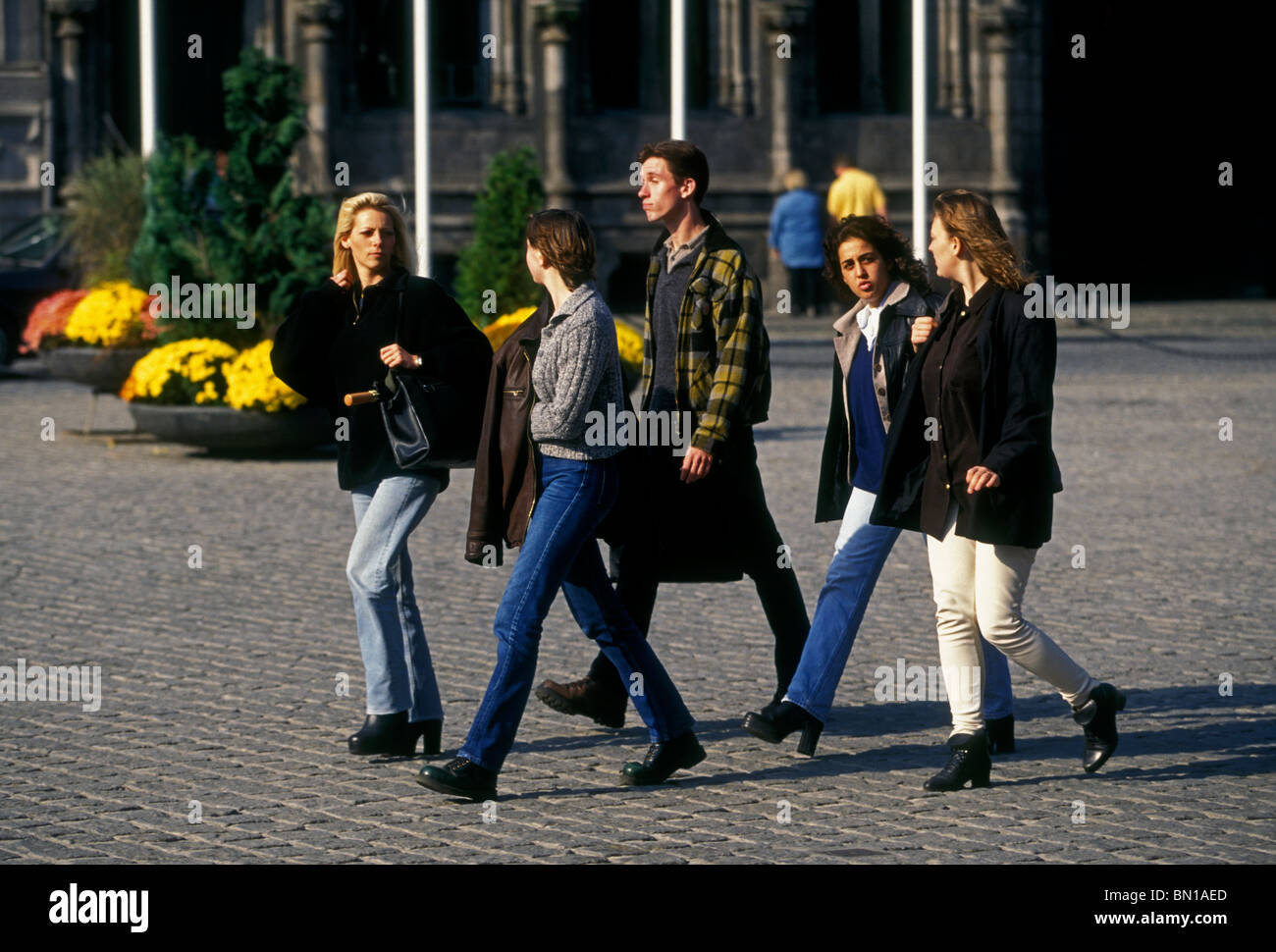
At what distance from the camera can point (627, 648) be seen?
6.83 meters

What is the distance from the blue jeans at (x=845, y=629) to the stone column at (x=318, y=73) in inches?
860

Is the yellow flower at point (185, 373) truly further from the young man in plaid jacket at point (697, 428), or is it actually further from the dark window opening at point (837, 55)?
the dark window opening at point (837, 55)

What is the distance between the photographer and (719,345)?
23.4 ft

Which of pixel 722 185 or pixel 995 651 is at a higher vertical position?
pixel 722 185

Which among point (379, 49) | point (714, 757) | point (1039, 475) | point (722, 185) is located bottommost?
point (714, 757)

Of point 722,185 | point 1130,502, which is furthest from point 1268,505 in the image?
point 722,185

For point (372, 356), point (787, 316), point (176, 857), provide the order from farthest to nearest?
point (787, 316), point (372, 356), point (176, 857)

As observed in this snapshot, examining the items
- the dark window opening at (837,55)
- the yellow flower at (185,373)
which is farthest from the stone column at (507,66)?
the yellow flower at (185,373)

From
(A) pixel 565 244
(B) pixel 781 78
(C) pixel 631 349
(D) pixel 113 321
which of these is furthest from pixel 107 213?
(A) pixel 565 244

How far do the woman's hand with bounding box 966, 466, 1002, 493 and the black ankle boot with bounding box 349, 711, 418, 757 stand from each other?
1.90 meters

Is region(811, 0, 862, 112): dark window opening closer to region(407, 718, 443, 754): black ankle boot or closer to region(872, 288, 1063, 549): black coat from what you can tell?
region(407, 718, 443, 754): black ankle boot

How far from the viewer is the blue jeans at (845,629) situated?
717 centimetres

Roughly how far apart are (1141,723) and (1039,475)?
1378 mm

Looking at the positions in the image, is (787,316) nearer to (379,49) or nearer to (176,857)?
(379,49)
